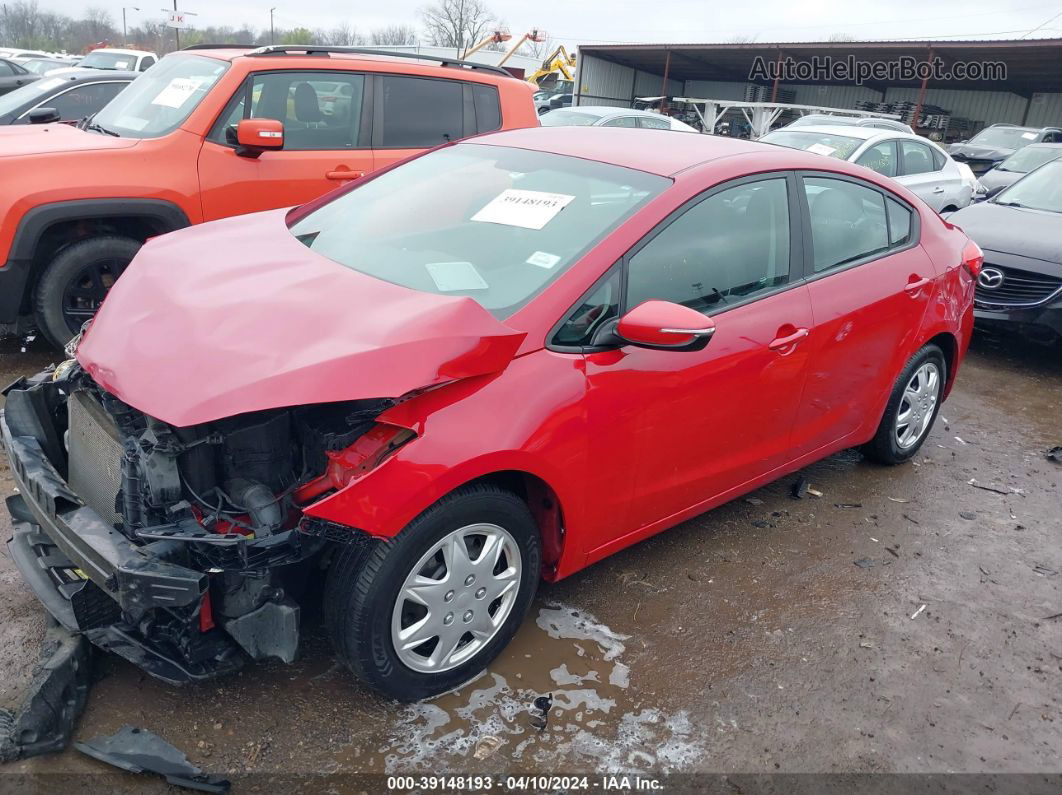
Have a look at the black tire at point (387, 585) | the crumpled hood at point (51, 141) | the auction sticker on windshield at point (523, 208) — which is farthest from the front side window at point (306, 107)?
the black tire at point (387, 585)

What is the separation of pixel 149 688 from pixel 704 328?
2130mm

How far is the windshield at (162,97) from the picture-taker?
17.6 ft

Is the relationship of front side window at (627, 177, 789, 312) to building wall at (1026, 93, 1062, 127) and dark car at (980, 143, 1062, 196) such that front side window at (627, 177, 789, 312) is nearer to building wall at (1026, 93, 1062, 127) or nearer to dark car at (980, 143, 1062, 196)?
dark car at (980, 143, 1062, 196)

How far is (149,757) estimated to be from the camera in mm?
2385

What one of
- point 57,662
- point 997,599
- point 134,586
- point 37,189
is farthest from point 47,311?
point 997,599

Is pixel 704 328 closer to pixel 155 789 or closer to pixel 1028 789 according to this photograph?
pixel 1028 789

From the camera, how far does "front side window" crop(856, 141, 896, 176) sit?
30.1 ft

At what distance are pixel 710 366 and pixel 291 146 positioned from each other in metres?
3.74

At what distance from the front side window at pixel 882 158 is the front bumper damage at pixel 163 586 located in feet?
27.8

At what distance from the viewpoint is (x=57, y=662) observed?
2.52m

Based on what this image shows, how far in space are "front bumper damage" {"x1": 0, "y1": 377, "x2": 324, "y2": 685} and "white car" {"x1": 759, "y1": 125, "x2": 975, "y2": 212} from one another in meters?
8.20

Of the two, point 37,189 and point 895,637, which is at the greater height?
point 37,189

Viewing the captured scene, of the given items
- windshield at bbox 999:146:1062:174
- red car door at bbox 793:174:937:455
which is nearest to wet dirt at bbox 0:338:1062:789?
red car door at bbox 793:174:937:455

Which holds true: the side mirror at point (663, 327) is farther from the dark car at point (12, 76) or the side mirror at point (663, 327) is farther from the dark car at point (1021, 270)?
the dark car at point (12, 76)
